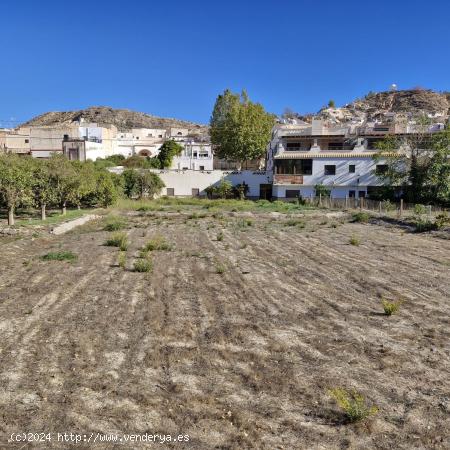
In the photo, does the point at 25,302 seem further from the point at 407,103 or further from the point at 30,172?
the point at 407,103

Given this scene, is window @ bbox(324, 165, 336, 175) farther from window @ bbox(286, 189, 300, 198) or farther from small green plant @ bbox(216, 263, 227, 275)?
small green plant @ bbox(216, 263, 227, 275)

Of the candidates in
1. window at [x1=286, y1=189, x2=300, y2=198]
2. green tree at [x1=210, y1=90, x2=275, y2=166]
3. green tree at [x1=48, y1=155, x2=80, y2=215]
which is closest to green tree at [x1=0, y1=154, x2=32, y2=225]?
green tree at [x1=48, y1=155, x2=80, y2=215]

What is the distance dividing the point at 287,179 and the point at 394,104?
10034cm

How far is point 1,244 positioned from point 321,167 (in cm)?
3699

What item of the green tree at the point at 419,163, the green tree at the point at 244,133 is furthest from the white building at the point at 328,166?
the green tree at the point at 244,133

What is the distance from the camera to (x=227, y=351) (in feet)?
27.7

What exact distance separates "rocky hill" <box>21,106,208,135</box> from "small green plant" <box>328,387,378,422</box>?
146461mm

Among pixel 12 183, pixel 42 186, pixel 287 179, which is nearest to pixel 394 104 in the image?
pixel 287 179

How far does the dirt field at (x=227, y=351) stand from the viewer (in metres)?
6.02

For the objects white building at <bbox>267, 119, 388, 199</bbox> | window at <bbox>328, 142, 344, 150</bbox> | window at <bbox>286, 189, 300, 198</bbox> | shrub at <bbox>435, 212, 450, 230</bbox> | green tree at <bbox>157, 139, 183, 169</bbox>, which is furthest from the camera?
green tree at <bbox>157, 139, 183, 169</bbox>

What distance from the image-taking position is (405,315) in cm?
1063

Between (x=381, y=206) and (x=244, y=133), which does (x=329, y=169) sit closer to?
(x=381, y=206)

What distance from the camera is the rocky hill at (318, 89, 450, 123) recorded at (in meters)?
128

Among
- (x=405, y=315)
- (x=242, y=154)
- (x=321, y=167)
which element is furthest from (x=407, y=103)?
(x=405, y=315)
